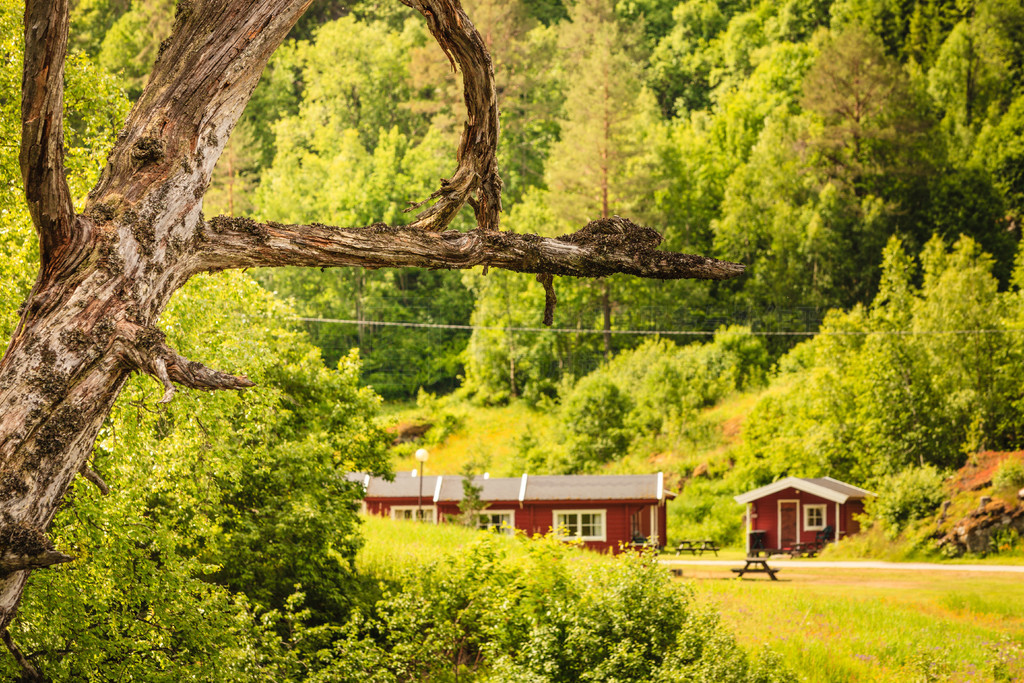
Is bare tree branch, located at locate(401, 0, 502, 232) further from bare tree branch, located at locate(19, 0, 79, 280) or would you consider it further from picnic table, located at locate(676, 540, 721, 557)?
picnic table, located at locate(676, 540, 721, 557)

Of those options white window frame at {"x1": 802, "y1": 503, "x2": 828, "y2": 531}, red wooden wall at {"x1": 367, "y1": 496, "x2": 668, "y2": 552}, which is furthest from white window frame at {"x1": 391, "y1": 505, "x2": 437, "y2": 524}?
white window frame at {"x1": 802, "y1": 503, "x2": 828, "y2": 531}

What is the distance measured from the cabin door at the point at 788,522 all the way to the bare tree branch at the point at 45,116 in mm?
32626

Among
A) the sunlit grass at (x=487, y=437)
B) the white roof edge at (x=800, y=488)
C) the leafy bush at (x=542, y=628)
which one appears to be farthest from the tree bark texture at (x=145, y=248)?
the sunlit grass at (x=487, y=437)

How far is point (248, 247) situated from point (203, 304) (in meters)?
10.7

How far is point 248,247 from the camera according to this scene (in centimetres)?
384

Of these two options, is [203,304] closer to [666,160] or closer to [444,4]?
[444,4]

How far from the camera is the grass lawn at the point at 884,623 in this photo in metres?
13.9

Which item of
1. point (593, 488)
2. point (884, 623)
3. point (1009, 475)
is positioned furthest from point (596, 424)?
point (884, 623)

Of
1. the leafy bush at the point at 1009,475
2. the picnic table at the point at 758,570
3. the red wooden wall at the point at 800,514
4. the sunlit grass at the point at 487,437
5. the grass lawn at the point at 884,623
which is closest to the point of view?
the grass lawn at the point at 884,623

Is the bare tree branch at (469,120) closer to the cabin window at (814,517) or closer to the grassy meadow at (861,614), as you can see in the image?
the grassy meadow at (861,614)

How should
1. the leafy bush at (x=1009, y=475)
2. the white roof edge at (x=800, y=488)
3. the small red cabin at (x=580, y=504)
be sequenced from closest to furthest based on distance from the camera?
the leafy bush at (x=1009, y=475) < the small red cabin at (x=580, y=504) < the white roof edge at (x=800, y=488)

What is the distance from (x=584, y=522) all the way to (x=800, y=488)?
781cm

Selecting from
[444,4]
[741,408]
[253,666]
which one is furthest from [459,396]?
[444,4]

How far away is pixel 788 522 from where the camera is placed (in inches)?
1319
